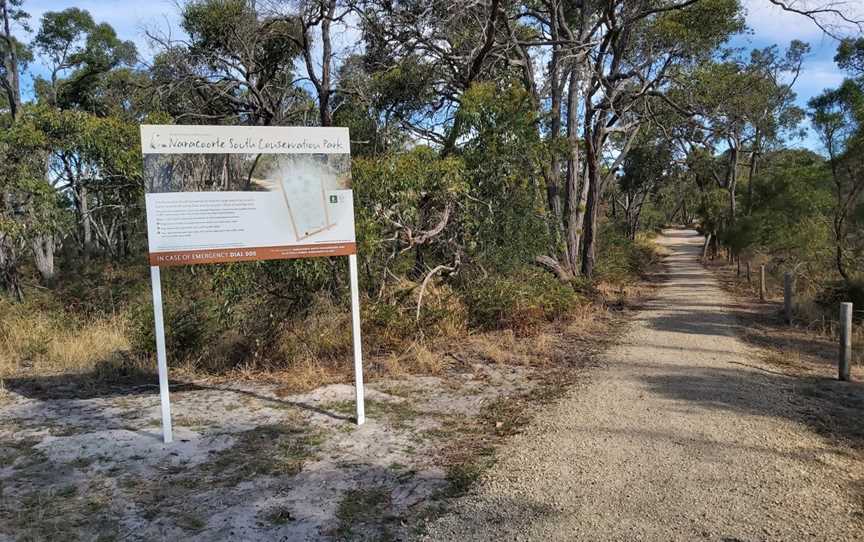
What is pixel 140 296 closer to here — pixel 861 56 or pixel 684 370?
pixel 684 370

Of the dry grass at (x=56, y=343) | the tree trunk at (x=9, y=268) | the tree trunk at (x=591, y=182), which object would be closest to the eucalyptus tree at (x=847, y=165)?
the tree trunk at (x=591, y=182)

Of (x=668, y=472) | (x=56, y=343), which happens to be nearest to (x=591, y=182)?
(x=668, y=472)

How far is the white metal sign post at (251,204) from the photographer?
16.4 feet

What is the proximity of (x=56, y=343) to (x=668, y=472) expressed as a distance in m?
9.00

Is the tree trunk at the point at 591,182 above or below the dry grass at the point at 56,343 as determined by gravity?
above

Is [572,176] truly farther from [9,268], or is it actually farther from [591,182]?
[9,268]

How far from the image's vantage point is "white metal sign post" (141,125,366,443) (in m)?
5.01

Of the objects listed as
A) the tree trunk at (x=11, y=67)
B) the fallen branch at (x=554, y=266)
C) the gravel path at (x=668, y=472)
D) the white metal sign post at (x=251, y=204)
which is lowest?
the gravel path at (x=668, y=472)

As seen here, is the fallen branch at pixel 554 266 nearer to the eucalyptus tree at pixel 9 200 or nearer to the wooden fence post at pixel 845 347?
A: the wooden fence post at pixel 845 347

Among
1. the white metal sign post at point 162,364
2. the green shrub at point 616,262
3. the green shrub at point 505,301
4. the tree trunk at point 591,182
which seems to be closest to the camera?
the white metal sign post at point 162,364

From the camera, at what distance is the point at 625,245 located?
23.8 meters

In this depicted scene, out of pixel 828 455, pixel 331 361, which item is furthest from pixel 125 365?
pixel 828 455

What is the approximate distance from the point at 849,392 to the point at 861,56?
10.9 m

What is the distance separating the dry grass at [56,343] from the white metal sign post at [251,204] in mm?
4040
